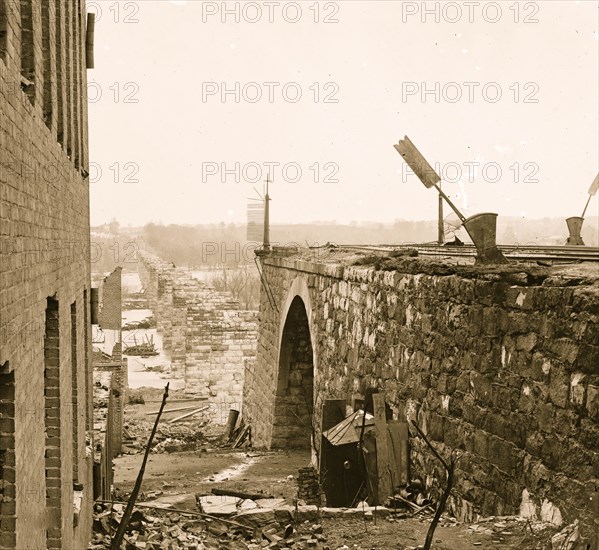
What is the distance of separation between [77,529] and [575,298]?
13.8ft

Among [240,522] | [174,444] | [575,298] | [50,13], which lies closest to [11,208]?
[50,13]

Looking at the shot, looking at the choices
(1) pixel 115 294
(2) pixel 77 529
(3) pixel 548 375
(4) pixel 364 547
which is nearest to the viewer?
(3) pixel 548 375

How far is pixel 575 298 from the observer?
4.92 metres

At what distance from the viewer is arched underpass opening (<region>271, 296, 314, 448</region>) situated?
15.9m

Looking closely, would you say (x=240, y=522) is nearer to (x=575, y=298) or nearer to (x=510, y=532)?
(x=510, y=532)

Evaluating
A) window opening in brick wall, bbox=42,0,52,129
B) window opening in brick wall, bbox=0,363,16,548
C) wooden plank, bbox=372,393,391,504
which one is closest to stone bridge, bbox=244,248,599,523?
wooden plank, bbox=372,393,391,504

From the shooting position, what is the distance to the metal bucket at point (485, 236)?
631 centimetres

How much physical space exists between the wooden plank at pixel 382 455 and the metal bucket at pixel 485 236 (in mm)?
1986

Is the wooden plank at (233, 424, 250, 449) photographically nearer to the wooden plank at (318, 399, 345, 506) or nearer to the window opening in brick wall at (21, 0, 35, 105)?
the wooden plank at (318, 399, 345, 506)

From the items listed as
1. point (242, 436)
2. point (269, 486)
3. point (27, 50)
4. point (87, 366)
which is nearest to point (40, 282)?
point (27, 50)

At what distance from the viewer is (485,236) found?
6.34 meters

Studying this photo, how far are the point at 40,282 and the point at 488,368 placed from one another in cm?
320

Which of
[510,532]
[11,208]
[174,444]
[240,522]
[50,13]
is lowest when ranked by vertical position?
[174,444]

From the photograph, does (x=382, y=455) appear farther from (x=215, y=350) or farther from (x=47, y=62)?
(x=215, y=350)
